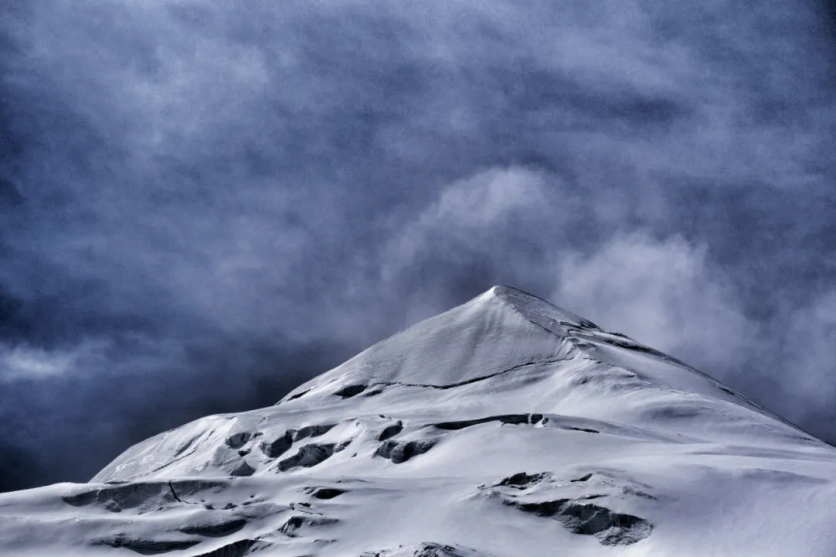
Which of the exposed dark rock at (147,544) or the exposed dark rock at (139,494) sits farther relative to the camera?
the exposed dark rock at (139,494)

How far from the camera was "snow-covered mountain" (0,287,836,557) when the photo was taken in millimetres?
19250

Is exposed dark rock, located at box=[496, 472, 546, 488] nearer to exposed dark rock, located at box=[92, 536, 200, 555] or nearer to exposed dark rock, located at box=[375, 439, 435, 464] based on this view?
exposed dark rock, located at box=[375, 439, 435, 464]

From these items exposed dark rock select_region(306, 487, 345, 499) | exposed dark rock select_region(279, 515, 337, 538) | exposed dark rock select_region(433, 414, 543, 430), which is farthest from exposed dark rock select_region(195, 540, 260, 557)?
exposed dark rock select_region(433, 414, 543, 430)

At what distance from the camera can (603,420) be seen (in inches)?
1133

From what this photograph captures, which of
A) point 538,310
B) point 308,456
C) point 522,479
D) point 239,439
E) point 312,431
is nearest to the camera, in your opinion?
point 522,479

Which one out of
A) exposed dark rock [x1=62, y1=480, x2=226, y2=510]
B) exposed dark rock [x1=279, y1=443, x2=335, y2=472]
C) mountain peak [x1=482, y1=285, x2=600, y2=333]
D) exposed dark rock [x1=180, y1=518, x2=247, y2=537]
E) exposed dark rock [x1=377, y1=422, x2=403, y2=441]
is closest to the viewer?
exposed dark rock [x1=180, y1=518, x2=247, y2=537]

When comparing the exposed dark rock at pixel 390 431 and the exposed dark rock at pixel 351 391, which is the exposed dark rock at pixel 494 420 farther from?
the exposed dark rock at pixel 351 391

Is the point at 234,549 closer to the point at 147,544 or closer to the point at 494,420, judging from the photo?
the point at 147,544

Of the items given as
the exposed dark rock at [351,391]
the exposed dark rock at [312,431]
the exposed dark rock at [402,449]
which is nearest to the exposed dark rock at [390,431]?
the exposed dark rock at [402,449]

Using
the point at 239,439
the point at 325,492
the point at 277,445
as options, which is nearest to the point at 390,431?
the point at 277,445

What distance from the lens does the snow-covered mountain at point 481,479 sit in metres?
19.2

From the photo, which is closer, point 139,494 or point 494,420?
point 139,494

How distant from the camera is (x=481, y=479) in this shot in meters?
23.2

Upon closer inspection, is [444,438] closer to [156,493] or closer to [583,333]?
[156,493]
